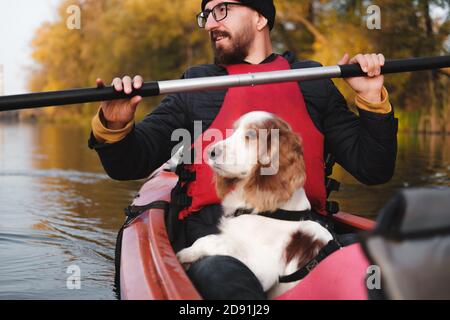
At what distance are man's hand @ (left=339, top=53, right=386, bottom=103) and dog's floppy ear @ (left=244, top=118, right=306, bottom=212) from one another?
47cm

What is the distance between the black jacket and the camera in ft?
7.38

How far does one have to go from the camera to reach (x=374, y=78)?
2.31m

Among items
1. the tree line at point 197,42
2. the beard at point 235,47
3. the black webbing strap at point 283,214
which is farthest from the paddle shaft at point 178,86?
the tree line at point 197,42

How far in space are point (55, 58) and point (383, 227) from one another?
30071mm

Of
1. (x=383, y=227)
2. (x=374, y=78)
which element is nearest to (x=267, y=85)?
(x=374, y=78)

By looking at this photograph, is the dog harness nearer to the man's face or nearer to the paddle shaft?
the paddle shaft

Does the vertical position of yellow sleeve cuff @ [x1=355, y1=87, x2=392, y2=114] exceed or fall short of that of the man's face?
it falls short

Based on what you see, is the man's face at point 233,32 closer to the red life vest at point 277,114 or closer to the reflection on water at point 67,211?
the red life vest at point 277,114

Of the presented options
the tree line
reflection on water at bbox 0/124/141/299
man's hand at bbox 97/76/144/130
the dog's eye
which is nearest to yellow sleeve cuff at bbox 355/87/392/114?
the dog's eye

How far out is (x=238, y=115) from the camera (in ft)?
7.31

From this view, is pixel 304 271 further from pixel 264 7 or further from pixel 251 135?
pixel 264 7

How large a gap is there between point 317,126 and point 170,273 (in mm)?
789

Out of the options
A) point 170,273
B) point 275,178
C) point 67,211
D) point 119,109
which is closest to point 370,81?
point 275,178

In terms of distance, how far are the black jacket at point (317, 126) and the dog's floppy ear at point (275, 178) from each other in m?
0.40
